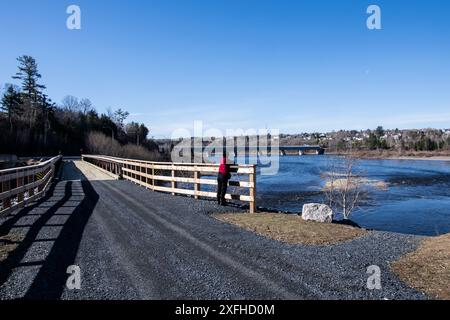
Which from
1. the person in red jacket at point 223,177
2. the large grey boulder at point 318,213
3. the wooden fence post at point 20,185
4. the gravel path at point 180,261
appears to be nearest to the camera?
the gravel path at point 180,261

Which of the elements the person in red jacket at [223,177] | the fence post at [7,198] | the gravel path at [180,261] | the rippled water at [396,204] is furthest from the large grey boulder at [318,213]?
the rippled water at [396,204]

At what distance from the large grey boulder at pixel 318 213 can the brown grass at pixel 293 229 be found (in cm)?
22

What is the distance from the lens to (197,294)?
14.5 feet

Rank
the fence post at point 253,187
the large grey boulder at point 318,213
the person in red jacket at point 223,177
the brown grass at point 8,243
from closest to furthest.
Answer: the brown grass at point 8,243 → the large grey boulder at point 318,213 → the fence post at point 253,187 → the person in red jacket at point 223,177

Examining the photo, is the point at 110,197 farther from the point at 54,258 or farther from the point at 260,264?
the point at 260,264

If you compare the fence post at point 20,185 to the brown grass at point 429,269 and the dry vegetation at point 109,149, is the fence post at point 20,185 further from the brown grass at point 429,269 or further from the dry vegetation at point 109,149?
the dry vegetation at point 109,149

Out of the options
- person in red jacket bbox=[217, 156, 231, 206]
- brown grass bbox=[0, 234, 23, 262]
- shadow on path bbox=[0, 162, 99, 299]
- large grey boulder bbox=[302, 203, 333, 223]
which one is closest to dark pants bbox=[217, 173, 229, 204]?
person in red jacket bbox=[217, 156, 231, 206]

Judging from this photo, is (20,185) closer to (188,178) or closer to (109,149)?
(188,178)

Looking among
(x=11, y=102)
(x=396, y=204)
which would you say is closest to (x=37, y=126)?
(x=11, y=102)

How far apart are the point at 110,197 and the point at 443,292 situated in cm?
1081

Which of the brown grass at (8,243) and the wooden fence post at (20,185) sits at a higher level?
the wooden fence post at (20,185)

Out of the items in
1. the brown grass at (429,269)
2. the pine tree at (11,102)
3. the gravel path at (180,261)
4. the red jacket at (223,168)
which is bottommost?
the brown grass at (429,269)

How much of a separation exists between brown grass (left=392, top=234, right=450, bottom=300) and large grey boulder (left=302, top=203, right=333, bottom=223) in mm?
2577

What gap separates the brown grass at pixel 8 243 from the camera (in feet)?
19.8
